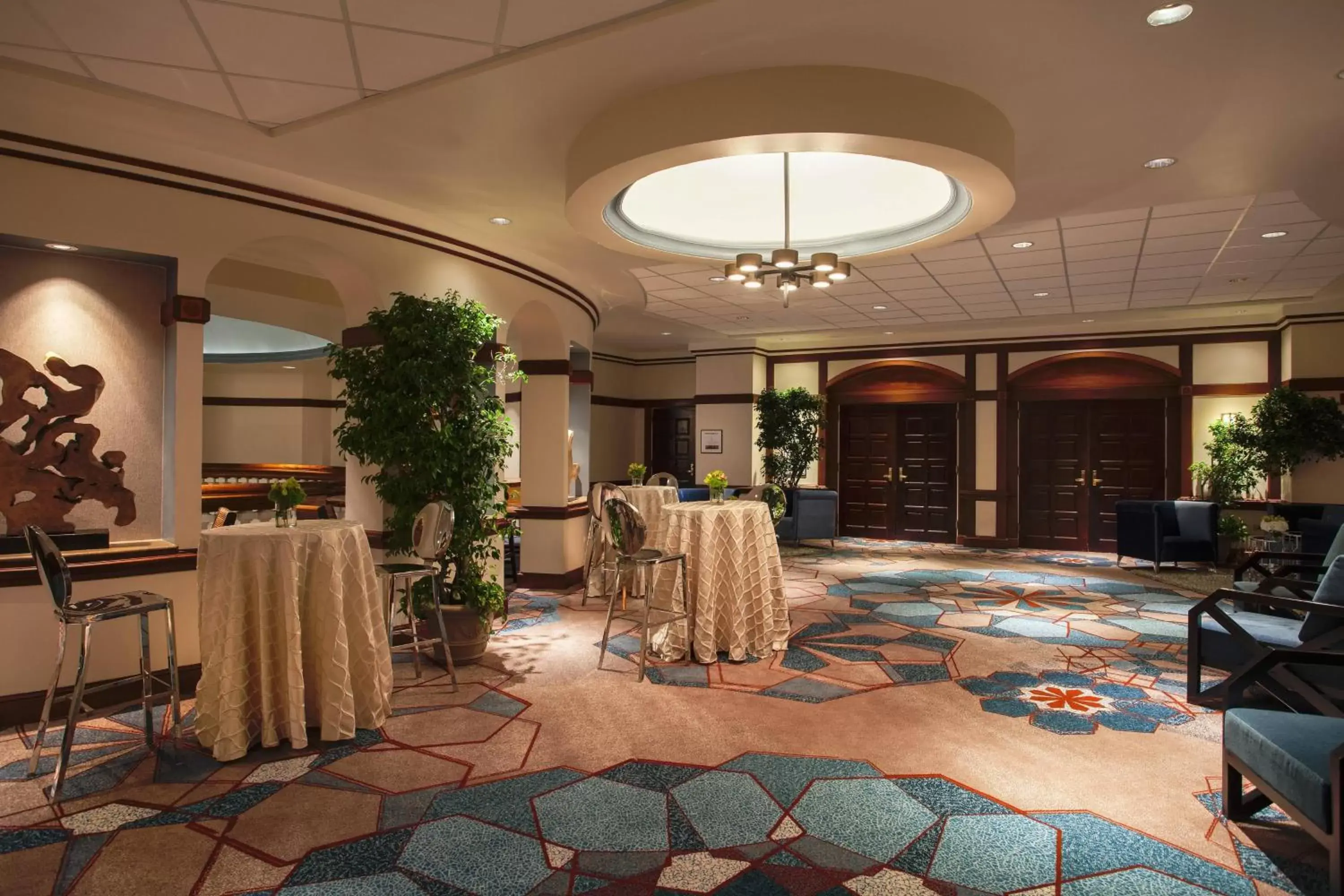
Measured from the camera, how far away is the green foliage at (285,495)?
385cm

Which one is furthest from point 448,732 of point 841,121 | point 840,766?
point 841,121

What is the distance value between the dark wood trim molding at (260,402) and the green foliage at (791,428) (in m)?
6.97

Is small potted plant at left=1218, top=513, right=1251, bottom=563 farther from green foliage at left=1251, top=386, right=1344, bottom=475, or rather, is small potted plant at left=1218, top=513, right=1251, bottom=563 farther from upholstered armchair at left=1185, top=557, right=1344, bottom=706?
upholstered armchair at left=1185, top=557, right=1344, bottom=706

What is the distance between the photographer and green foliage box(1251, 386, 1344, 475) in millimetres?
8656

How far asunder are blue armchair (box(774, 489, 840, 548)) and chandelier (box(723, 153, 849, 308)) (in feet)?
20.3

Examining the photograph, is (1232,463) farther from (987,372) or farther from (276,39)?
(276,39)

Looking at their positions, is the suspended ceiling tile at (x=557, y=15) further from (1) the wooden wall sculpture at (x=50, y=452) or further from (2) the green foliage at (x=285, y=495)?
(1) the wooden wall sculpture at (x=50, y=452)

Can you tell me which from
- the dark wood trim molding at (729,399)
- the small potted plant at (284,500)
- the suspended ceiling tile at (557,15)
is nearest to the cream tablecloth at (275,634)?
the small potted plant at (284,500)

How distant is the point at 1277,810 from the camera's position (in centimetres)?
298

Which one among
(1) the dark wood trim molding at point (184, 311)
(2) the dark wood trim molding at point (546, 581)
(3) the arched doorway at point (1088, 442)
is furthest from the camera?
(3) the arched doorway at point (1088, 442)

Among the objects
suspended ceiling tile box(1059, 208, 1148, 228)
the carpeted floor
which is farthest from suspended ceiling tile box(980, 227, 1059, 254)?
the carpeted floor

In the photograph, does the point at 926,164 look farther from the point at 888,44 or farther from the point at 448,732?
the point at 448,732

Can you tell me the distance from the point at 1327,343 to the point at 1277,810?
8413mm

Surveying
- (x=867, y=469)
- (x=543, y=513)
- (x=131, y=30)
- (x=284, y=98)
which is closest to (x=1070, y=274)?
(x=867, y=469)
